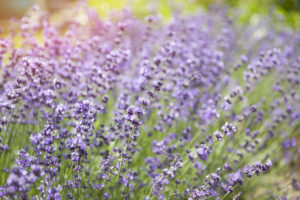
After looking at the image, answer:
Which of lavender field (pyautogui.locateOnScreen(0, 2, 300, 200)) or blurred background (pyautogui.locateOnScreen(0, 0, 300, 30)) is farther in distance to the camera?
blurred background (pyautogui.locateOnScreen(0, 0, 300, 30))

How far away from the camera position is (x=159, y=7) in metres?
8.63

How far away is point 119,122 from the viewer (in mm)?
2387

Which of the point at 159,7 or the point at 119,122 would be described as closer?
the point at 119,122

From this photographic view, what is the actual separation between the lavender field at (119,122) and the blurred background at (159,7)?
357cm

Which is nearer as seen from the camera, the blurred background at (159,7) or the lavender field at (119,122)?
the lavender field at (119,122)

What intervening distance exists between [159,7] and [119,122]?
265 inches

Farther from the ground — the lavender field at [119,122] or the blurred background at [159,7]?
the blurred background at [159,7]

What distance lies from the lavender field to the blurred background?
3569 mm

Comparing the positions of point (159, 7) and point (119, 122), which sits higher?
point (159, 7)

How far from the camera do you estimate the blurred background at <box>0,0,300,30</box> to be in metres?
8.21

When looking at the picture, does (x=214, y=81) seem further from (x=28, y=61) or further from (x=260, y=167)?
(x=28, y=61)

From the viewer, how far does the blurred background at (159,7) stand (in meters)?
8.21

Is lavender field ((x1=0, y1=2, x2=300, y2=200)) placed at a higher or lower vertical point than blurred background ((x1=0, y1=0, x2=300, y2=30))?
lower

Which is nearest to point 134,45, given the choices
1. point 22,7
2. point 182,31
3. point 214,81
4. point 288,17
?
point 182,31
